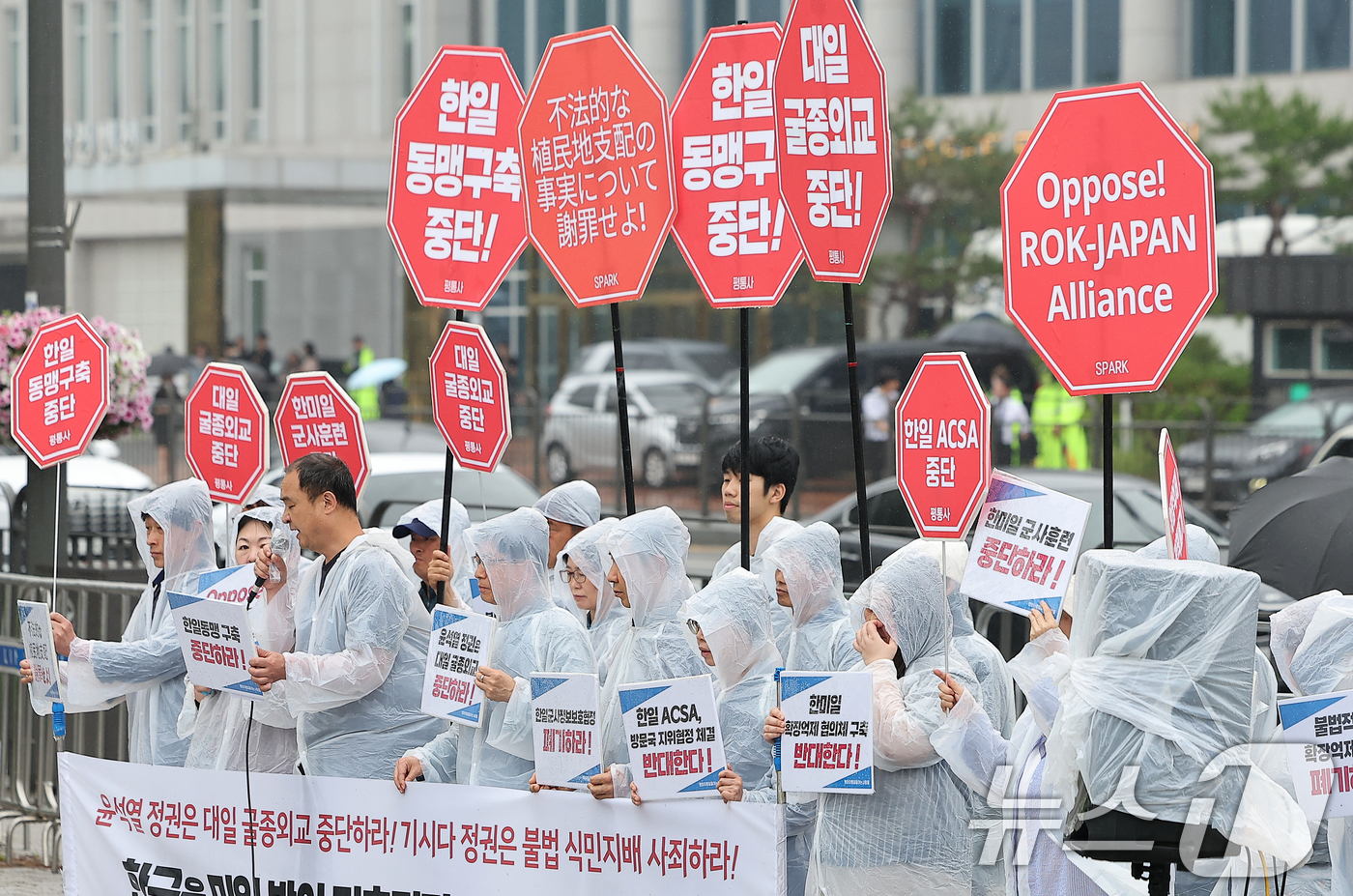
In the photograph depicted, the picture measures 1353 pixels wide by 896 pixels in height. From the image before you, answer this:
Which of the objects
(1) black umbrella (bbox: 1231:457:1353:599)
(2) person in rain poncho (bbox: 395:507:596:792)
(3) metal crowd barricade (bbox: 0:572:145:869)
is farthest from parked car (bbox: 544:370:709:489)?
(2) person in rain poncho (bbox: 395:507:596:792)

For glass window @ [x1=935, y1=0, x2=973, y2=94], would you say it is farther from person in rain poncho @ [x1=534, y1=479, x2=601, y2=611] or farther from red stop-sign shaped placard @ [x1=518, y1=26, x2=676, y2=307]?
person in rain poncho @ [x1=534, y1=479, x2=601, y2=611]

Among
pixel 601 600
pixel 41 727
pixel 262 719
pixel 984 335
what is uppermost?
pixel 984 335

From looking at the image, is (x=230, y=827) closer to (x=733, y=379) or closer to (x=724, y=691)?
(x=724, y=691)

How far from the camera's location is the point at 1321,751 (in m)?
4.70

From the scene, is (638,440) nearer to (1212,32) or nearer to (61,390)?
(1212,32)

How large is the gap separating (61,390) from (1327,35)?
22141 millimetres

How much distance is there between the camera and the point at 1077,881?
4887mm

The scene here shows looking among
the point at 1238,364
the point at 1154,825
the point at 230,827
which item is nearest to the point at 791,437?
the point at 1238,364

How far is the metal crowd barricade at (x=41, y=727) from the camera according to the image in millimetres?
7848

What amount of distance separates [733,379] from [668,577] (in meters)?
21.8

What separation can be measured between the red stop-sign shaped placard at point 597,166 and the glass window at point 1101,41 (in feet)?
71.4

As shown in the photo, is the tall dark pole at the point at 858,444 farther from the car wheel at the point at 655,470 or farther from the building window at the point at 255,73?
the building window at the point at 255,73

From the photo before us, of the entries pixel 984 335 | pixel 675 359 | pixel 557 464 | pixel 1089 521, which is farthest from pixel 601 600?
pixel 675 359

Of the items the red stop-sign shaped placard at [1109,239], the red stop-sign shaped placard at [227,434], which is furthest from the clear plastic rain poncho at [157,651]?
the red stop-sign shaped placard at [1109,239]
